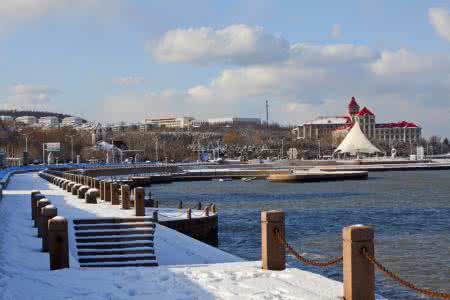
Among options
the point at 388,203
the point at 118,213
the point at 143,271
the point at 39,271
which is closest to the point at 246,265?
the point at 143,271

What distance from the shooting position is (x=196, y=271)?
15164mm

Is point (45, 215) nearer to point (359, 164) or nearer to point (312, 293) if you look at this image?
point (312, 293)

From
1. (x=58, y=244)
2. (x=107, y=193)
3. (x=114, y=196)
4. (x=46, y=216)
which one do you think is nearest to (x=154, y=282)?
(x=58, y=244)

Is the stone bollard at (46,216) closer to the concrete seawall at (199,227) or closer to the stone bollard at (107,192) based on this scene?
the concrete seawall at (199,227)

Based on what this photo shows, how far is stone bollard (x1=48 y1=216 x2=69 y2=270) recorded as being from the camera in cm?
1526

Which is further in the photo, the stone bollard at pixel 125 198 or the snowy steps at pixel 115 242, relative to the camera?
the stone bollard at pixel 125 198

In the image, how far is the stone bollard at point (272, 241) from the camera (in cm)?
1500

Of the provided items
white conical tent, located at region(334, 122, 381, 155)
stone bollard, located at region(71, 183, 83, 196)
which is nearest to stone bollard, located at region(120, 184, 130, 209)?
stone bollard, located at region(71, 183, 83, 196)

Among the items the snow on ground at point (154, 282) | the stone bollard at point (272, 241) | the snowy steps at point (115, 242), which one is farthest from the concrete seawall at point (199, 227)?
the stone bollard at point (272, 241)

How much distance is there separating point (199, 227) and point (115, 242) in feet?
51.3

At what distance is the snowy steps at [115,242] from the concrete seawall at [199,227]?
11.9m

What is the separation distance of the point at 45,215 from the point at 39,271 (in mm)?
2567

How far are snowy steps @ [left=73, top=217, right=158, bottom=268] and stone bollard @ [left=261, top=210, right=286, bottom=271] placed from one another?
3991 millimetres

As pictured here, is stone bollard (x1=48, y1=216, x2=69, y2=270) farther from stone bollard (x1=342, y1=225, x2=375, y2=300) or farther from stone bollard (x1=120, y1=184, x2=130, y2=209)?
stone bollard (x1=120, y1=184, x2=130, y2=209)
